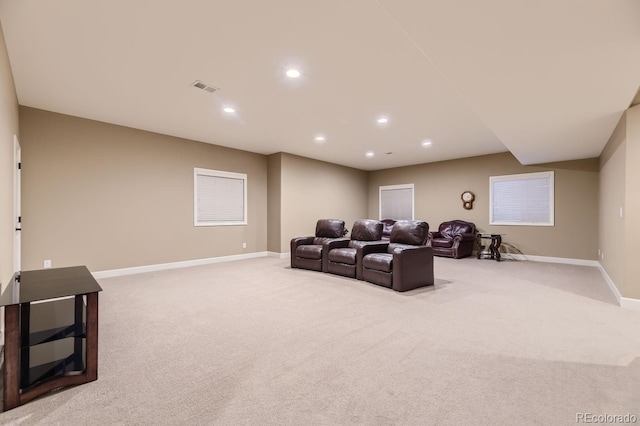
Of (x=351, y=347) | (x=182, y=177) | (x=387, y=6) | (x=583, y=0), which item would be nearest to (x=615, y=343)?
(x=351, y=347)

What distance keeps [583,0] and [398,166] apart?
786 centimetres

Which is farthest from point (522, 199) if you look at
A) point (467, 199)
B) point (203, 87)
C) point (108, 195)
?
point (108, 195)

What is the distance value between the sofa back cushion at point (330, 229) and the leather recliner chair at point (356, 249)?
1.16ft

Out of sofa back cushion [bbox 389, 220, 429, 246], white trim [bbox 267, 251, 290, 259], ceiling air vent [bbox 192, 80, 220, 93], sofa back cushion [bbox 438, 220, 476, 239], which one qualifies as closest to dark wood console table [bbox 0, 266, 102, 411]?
ceiling air vent [bbox 192, 80, 220, 93]

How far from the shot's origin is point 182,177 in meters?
6.12

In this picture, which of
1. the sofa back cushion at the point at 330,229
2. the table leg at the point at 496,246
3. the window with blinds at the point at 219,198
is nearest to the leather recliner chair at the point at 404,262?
the sofa back cushion at the point at 330,229

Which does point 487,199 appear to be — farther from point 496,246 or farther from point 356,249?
point 356,249

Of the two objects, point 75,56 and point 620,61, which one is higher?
point 75,56

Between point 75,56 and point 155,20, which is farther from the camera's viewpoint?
point 75,56

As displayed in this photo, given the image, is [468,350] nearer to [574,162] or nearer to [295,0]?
[295,0]

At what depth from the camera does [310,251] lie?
18.4 ft

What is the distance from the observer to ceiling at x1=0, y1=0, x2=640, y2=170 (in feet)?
6.82

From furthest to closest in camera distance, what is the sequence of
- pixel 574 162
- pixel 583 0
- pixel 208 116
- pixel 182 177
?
1. pixel 574 162
2. pixel 182 177
3. pixel 208 116
4. pixel 583 0

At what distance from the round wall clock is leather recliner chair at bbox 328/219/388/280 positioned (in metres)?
4.03
